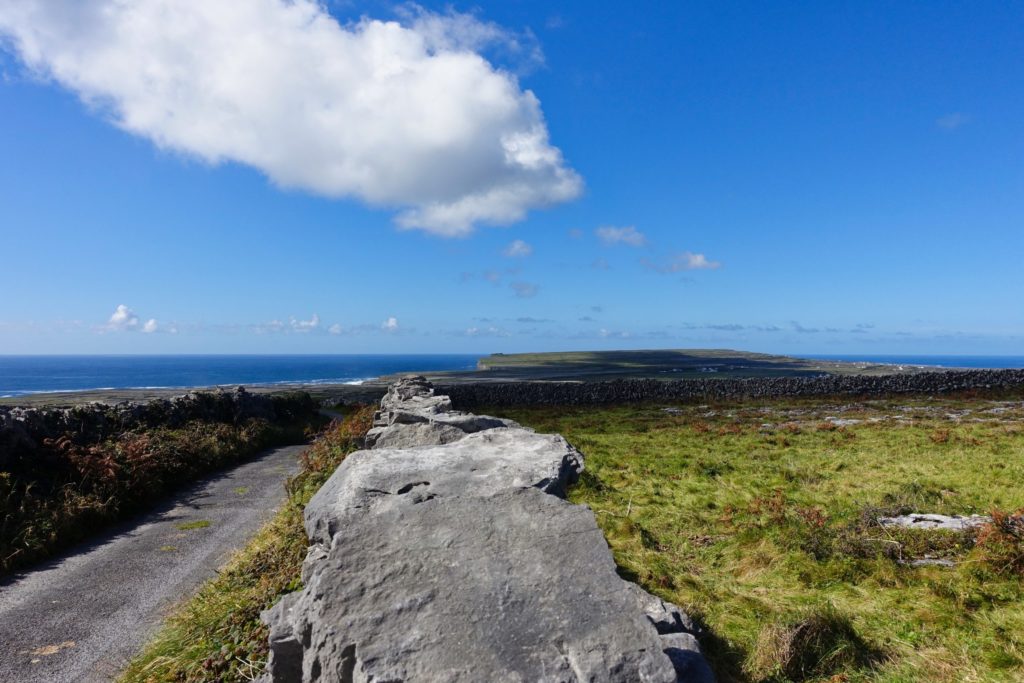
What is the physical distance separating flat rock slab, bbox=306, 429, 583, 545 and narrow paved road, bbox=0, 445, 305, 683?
370 cm

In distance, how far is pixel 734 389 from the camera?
49688 mm

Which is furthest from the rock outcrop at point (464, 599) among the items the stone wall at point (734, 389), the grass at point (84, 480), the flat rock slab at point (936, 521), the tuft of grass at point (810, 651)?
the stone wall at point (734, 389)

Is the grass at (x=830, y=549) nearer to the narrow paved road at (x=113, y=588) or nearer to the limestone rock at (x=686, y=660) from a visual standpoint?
the limestone rock at (x=686, y=660)

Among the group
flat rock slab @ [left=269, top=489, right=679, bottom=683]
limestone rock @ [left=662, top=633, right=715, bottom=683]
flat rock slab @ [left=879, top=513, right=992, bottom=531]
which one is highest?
flat rock slab @ [left=269, top=489, right=679, bottom=683]

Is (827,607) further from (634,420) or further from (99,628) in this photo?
(634,420)

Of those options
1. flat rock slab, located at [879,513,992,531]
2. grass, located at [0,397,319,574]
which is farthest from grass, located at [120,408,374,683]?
flat rock slab, located at [879,513,992,531]

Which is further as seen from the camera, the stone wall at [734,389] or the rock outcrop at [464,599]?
the stone wall at [734,389]

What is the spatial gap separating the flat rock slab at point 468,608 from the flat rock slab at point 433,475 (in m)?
0.36

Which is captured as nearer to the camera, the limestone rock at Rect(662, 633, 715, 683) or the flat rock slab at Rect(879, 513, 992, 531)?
the limestone rock at Rect(662, 633, 715, 683)

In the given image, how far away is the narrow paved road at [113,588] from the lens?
685 cm

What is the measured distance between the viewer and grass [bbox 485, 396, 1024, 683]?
603 cm

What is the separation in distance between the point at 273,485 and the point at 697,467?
12029mm

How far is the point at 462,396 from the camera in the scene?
157 feet

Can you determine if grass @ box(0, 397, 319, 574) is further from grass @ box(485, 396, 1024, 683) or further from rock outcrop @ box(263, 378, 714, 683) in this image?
grass @ box(485, 396, 1024, 683)
